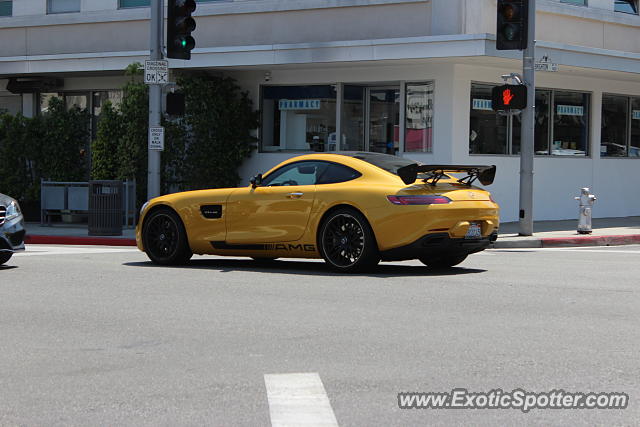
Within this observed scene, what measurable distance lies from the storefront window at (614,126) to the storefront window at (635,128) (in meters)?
0.23

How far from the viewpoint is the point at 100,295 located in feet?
34.2

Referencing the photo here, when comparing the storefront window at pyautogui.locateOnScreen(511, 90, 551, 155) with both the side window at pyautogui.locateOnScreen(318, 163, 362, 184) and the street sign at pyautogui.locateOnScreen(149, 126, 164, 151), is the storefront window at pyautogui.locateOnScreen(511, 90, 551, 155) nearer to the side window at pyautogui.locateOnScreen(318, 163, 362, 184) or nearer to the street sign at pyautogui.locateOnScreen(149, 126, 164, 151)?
the street sign at pyautogui.locateOnScreen(149, 126, 164, 151)

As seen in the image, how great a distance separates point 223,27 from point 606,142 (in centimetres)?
945

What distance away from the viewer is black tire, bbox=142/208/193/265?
13.5 metres

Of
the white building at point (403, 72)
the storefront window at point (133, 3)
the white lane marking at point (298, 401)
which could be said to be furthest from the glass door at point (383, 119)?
the white lane marking at point (298, 401)

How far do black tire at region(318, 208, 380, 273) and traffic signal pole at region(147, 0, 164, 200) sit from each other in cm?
782

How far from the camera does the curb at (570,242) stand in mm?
17641

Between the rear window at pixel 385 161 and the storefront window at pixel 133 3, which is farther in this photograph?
the storefront window at pixel 133 3

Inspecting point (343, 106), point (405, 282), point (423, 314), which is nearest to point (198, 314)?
point (423, 314)

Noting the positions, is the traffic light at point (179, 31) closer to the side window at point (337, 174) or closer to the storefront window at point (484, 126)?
the side window at point (337, 174)

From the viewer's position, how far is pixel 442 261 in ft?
43.1

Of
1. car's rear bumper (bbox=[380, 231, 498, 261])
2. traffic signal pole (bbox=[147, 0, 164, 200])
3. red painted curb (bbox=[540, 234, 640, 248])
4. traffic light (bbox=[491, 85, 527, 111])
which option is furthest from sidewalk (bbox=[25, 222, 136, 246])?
car's rear bumper (bbox=[380, 231, 498, 261])

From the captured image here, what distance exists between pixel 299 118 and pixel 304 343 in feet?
53.6

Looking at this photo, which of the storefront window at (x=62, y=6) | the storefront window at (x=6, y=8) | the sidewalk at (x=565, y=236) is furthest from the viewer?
the storefront window at (x=6, y=8)
